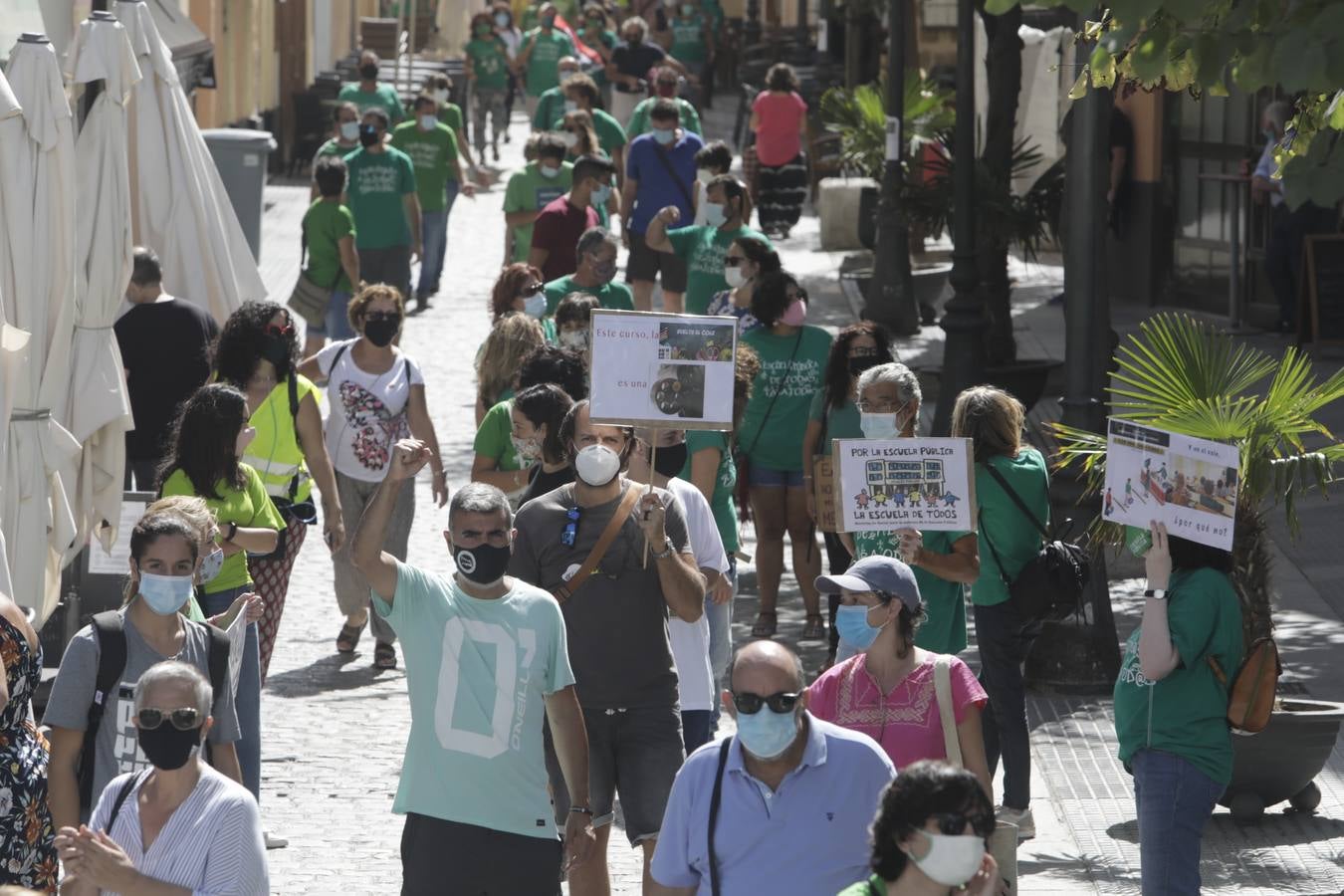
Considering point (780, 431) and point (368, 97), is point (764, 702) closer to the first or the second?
point (780, 431)

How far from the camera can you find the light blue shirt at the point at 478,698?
235 inches

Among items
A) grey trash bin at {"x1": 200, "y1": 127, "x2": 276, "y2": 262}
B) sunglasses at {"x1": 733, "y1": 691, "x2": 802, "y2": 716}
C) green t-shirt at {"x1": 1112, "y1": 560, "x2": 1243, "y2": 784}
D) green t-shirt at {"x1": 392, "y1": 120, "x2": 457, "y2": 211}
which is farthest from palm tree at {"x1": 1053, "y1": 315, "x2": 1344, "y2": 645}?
grey trash bin at {"x1": 200, "y1": 127, "x2": 276, "y2": 262}

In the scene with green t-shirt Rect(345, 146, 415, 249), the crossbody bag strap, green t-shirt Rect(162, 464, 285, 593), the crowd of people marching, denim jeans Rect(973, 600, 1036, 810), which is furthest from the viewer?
green t-shirt Rect(345, 146, 415, 249)

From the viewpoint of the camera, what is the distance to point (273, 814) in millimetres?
8438

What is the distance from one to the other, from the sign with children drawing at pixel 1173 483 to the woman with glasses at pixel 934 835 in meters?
2.13

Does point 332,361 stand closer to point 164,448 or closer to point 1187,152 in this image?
point 164,448

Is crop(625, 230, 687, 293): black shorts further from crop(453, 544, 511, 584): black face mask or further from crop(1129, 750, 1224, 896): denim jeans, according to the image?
crop(453, 544, 511, 584): black face mask

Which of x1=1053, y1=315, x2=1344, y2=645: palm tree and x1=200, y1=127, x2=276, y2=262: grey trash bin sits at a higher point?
x1=200, y1=127, x2=276, y2=262: grey trash bin

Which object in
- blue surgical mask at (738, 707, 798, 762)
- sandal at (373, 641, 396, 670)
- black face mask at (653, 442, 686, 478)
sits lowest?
sandal at (373, 641, 396, 670)

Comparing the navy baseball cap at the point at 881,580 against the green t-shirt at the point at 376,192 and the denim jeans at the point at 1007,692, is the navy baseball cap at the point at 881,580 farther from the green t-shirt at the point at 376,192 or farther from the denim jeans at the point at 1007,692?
the green t-shirt at the point at 376,192

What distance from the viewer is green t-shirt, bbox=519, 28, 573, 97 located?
30859 mm

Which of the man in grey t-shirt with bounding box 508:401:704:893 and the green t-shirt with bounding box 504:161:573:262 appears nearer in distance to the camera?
the man in grey t-shirt with bounding box 508:401:704:893

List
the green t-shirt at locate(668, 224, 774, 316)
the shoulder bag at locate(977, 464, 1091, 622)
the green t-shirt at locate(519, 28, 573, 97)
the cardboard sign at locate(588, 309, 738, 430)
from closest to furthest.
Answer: the cardboard sign at locate(588, 309, 738, 430)
the shoulder bag at locate(977, 464, 1091, 622)
the green t-shirt at locate(668, 224, 774, 316)
the green t-shirt at locate(519, 28, 573, 97)

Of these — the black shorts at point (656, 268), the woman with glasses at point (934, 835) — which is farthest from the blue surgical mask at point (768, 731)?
the black shorts at point (656, 268)
